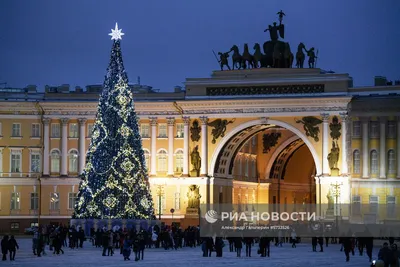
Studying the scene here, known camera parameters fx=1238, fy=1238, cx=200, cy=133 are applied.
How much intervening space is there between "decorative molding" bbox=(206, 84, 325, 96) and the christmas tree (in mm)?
19642

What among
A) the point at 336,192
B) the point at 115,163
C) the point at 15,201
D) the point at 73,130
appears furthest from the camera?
the point at 73,130

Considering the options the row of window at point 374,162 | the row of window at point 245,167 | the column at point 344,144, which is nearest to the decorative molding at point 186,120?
the row of window at point 245,167

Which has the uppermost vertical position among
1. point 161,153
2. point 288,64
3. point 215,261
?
point 288,64

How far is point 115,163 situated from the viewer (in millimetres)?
71188

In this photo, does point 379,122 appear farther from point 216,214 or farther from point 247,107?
point 216,214

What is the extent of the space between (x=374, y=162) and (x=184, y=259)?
1564 inches

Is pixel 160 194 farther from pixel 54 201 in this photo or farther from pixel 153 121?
pixel 54 201

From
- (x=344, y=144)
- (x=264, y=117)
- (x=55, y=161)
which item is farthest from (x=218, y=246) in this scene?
(x=55, y=161)

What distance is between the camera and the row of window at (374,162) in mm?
92375

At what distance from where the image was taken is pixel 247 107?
90875 mm

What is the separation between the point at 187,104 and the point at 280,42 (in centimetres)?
827

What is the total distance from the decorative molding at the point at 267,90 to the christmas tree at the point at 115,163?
19.6 metres

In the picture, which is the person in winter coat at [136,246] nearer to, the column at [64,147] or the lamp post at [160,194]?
the lamp post at [160,194]

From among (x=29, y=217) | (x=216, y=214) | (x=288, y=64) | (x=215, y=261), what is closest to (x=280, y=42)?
(x=288, y=64)
